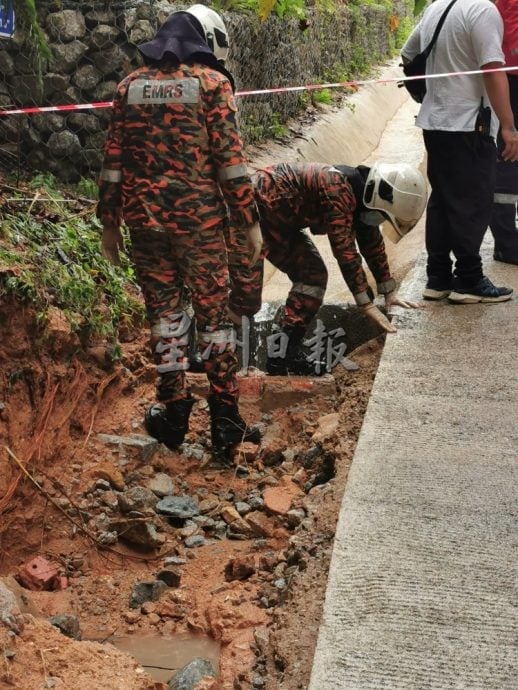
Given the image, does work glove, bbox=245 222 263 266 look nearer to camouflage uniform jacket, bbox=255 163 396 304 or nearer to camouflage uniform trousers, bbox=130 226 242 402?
camouflage uniform trousers, bbox=130 226 242 402

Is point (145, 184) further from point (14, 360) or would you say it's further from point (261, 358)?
point (261, 358)

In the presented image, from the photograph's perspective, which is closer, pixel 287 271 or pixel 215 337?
pixel 215 337

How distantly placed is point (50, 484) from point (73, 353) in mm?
873

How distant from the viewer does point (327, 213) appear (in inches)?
193

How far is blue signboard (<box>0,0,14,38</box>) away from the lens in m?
5.40

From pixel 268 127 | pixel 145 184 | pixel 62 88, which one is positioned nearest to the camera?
pixel 145 184

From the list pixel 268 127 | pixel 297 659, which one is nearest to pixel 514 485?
pixel 297 659

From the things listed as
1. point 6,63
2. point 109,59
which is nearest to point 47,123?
point 6,63

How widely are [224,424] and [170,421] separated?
0.97ft

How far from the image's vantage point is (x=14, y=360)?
4.35 meters

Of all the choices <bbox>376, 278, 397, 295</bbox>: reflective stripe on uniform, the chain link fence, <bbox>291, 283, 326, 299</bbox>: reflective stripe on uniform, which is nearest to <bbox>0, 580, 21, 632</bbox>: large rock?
<bbox>376, 278, 397, 295</bbox>: reflective stripe on uniform

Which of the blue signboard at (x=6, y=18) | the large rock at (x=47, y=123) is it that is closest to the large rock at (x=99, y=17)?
the large rock at (x=47, y=123)

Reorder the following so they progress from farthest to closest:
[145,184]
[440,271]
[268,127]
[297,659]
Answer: [268,127] < [440,271] < [145,184] < [297,659]

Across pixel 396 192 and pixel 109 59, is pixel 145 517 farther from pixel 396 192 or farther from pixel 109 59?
pixel 109 59
